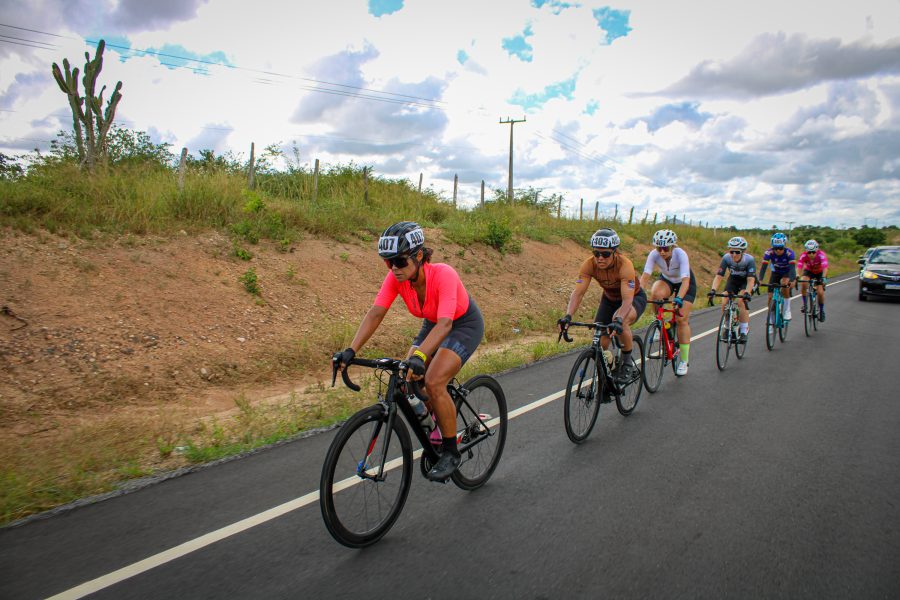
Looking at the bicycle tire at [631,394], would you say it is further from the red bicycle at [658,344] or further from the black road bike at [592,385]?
the red bicycle at [658,344]

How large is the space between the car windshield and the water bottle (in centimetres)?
2181

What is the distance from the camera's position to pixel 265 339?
9422 mm

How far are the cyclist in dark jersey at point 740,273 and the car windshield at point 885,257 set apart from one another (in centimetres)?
1381

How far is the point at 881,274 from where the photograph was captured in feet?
59.9

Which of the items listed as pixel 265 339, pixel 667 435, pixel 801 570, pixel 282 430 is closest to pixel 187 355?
pixel 265 339

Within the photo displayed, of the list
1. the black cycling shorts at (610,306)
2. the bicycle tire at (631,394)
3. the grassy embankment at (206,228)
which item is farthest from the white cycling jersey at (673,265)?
the grassy embankment at (206,228)

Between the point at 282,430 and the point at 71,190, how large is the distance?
8.23m

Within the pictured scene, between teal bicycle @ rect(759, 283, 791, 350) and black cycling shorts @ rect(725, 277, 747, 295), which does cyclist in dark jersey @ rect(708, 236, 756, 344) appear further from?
teal bicycle @ rect(759, 283, 791, 350)

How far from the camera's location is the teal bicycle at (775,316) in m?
10.5

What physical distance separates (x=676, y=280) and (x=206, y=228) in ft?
31.7

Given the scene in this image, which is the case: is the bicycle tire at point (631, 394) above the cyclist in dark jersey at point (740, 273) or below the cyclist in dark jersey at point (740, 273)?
below

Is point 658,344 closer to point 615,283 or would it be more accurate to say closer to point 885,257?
point 615,283

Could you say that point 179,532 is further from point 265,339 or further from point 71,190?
point 71,190

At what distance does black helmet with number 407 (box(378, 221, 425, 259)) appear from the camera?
363 cm
